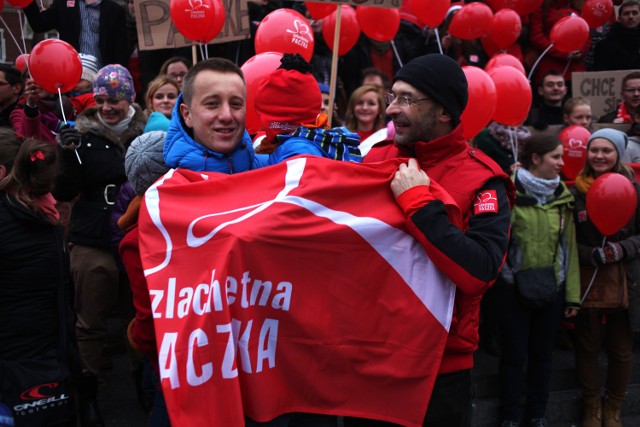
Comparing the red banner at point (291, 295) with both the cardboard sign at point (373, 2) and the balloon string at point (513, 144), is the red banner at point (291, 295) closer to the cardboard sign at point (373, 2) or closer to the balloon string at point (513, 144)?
the cardboard sign at point (373, 2)

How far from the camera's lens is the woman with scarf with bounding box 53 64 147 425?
4.61 meters

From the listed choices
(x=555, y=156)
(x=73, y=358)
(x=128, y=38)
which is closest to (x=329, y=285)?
(x=73, y=358)

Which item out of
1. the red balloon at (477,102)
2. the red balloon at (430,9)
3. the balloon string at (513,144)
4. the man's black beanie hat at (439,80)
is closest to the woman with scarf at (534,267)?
the balloon string at (513,144)

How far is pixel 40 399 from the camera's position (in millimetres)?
3260

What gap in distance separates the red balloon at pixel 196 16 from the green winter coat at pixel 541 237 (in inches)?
102

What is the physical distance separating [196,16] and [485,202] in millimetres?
3299

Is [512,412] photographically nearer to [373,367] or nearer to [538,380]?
[538,380]

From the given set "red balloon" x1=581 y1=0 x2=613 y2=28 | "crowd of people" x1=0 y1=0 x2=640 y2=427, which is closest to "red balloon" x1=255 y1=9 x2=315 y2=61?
"crowd of people" x1=0 y1=0 x2=640 y2=427

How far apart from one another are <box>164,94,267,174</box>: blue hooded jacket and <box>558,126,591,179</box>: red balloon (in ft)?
12.3

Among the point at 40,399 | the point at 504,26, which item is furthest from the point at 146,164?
the point at 504,26

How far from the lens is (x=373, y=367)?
257 cm

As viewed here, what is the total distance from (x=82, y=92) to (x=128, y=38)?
69.9 inches

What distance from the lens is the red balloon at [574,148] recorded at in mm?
5797

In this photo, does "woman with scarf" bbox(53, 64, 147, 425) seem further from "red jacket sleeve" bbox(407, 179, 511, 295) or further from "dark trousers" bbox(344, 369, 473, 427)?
"red jacket sleeve" bbox(407, 179, 511, 295)
